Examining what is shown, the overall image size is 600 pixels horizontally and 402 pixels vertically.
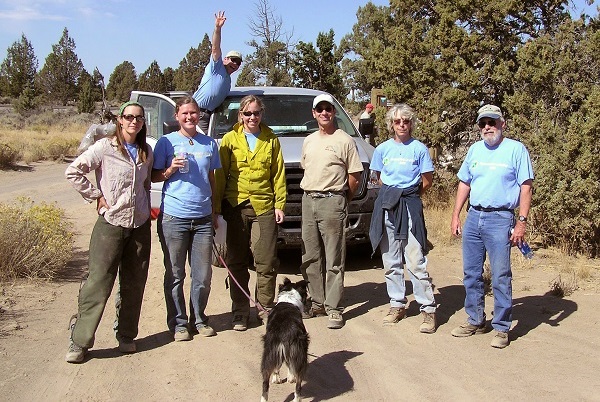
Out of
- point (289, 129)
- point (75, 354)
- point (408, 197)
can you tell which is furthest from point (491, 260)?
point (289, 129)

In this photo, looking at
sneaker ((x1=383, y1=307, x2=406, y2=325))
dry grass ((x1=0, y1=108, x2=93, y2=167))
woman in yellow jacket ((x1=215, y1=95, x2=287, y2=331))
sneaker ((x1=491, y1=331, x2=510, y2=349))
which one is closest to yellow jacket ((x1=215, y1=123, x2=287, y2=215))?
woman in yellow jacket ((x1=215, y1=95, x2=287, y2=331))

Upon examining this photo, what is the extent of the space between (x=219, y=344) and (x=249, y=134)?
186 centimetres

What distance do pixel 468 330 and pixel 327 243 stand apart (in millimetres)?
1469

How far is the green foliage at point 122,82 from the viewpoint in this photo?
58266mm

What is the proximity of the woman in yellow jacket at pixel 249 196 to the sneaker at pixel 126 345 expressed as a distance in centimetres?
97

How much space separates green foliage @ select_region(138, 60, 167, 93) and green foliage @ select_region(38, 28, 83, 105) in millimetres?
5141

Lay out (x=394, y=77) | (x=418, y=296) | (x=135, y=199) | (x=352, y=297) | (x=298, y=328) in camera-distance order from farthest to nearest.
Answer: (x=394, y=77)
(x=352, y=297)
(x=418, y=296)
(x=135, y=199)
(x=298, y=328)

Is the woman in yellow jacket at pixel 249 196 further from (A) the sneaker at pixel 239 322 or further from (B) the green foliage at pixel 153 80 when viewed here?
(B) the green foliage at pixel 153 80

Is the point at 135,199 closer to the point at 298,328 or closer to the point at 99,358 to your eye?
the point at 99,358

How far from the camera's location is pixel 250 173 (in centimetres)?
572

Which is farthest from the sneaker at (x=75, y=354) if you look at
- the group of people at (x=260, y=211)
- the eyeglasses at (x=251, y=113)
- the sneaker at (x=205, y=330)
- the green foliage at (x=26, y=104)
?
the green foliage at (x=26, y=104)

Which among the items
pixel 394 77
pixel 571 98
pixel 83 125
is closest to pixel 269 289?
pixel 571 98

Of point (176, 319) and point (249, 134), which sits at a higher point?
point (249, 134)

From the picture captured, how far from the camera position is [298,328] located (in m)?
4.32
